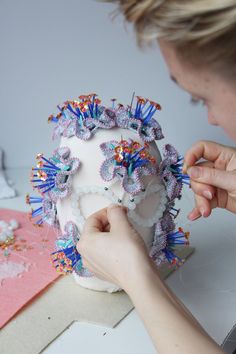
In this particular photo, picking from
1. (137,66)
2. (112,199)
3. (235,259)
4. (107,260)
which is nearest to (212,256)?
(235,259)

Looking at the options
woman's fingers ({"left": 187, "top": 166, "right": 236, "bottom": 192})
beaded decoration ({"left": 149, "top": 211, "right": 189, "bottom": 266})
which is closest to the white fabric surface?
beaded decoration ({"left": 149, "top": 211, "right": 189, "bottom": 266})

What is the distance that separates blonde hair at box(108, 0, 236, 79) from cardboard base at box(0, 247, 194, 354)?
1.45 feet

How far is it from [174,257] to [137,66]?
562 millimetres

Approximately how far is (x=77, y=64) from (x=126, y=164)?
0.59m

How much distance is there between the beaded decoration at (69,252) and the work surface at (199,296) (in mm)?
85

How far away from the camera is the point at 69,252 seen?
2.80 feet

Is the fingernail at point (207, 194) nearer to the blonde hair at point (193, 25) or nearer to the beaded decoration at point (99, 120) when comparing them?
the beaded decoration at point (99, 120)

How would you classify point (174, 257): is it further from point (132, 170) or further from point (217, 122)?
point (217, 122)

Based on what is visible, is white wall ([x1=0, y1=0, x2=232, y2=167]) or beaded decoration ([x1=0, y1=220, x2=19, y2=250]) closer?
beaded decoration ([x1=0, y1=220, x2=19, y2=250])

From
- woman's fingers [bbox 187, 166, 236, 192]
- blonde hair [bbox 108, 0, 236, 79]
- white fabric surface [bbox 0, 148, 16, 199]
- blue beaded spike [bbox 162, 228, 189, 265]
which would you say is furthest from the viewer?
white fabric surface [bbox 0, 148, 16, 199]

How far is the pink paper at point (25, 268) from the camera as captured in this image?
872 mm

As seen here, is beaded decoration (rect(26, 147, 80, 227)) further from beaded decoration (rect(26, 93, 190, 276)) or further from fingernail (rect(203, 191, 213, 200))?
fingernail (rect(203, 191, 213, 200))

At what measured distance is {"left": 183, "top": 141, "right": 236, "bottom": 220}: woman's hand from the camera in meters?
0.78

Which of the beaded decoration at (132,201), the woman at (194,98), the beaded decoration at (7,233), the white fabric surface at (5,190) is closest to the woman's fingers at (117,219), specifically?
the woman at (194,98)
